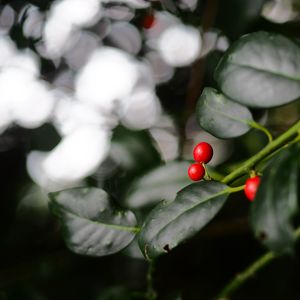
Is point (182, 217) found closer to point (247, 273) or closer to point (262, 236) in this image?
point (262, 236)

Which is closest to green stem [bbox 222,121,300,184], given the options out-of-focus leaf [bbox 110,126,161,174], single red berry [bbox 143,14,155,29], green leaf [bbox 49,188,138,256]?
green leaf [bbox 49,188,138,256]

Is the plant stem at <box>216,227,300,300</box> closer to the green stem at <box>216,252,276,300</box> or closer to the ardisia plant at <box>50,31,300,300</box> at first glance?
the green stem at <box>216,252,276,300</box>

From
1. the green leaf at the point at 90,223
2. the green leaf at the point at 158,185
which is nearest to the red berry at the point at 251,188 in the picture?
the green leaf at the point at 90,223

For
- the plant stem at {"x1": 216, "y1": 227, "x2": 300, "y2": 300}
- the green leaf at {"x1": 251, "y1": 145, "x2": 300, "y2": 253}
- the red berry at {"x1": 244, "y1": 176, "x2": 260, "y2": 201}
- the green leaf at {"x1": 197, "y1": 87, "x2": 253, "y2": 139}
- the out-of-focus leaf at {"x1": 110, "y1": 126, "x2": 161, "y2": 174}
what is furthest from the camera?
the out-of-focus leaf at {"x1": 110, "y1": 126, "x2": 161, "y2": 174}

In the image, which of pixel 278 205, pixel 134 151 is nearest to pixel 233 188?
pixel 278 205

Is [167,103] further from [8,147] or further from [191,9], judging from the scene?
[8,147]

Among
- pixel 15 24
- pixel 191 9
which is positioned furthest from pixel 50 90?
pixel 191 9

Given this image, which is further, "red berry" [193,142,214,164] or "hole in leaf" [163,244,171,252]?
"red berry" [193,142,214,164]

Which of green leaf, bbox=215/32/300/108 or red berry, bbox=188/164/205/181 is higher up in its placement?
green leaf, bbox=215/32/300/108

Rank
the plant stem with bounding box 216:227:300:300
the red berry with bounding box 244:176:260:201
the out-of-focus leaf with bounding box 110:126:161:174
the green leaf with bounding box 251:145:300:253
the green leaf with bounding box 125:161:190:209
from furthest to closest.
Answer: the out-of-focus leaf with bounding box 110:126:161:174 < the green leaf with bounding box 125:161:190:209 < the plant stem with bounding box 216:227:300:300 < the red berry with bounding box 244:176:260:201 < the green leaf with bounding box 251:145:300:253
